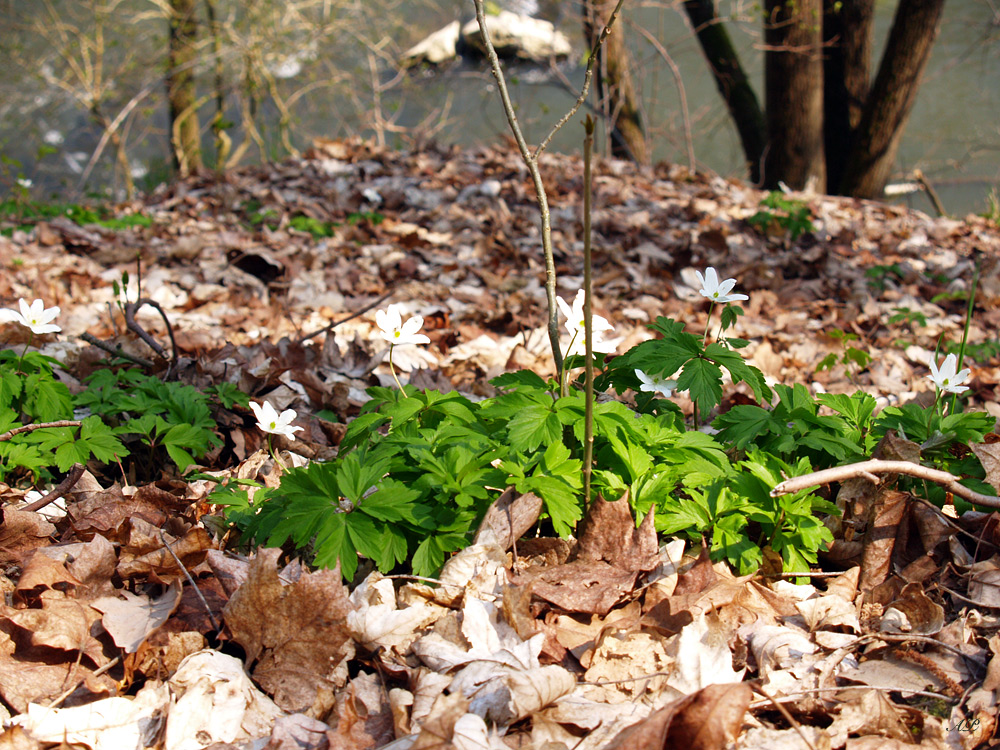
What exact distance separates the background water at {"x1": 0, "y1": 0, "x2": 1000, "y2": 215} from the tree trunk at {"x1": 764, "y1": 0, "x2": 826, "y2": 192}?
35 centimetres

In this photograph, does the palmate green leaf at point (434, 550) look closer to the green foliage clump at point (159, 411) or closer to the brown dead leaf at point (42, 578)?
the brown dead leaf at point (42, 578)

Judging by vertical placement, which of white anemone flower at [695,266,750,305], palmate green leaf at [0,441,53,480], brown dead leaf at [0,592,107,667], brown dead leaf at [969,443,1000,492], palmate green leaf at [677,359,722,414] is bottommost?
brown dead leaf at [0,592,107,667]

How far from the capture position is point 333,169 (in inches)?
261

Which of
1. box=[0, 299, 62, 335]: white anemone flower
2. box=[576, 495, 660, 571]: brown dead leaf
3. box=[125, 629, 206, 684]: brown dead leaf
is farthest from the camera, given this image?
box=[0, 299, 62, 335]: white anemone flower

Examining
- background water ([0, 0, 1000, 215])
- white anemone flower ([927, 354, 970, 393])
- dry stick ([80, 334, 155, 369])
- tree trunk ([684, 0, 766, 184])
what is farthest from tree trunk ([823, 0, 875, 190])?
dry stick ([80, 334, 155, 369])

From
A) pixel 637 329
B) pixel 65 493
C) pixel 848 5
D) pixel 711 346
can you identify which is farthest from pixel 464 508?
pixel 848 5

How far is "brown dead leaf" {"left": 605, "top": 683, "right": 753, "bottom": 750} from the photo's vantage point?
3.74 feet

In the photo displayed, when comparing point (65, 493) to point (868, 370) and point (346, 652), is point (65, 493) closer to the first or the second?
point (346, 652)

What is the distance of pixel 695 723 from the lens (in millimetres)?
1157

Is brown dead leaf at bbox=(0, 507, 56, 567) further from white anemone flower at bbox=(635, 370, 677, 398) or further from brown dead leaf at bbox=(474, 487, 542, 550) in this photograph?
white anemone flower at bbox=(635, 370, 677, 398)

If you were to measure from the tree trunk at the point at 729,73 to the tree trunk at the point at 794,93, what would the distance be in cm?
39

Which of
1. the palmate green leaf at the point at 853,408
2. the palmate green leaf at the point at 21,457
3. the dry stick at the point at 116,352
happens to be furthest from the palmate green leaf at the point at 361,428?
the dry stick at the point at 116,352

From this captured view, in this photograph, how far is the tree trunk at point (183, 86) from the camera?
9.73m

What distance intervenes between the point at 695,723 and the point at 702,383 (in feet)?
2.41
